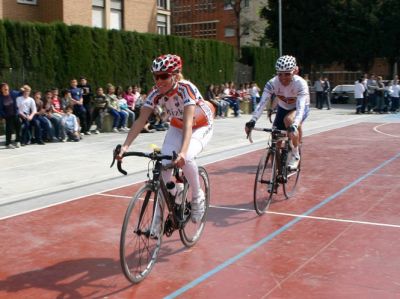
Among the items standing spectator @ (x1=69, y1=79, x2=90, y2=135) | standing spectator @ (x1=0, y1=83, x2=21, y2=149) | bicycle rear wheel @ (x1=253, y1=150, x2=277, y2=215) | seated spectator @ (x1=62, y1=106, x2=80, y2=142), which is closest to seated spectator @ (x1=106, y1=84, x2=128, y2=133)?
standing spectator @ (x1=69, y1=79, x2=90, y2=135)

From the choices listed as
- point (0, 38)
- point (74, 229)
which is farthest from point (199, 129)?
point (0, 38)

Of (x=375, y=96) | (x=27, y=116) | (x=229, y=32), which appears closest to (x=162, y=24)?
(x=375, y=96)

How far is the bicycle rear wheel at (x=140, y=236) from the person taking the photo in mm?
4633

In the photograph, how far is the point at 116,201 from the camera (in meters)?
8.22

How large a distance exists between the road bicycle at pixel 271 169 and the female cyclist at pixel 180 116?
1.65m

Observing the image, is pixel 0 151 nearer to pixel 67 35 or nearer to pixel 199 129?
pixel 67 35

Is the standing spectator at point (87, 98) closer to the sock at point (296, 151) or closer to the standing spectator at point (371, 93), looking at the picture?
the sock at point (296, 151)

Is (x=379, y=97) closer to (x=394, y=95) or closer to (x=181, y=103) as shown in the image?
(x=394, y=95)

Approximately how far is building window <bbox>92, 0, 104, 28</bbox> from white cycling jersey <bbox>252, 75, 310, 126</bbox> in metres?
19.6

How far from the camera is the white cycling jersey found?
25.1ft

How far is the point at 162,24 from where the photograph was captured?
33281 mm

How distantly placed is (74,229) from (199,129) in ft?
7.00

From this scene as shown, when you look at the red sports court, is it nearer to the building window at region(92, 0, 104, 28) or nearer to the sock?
the sock

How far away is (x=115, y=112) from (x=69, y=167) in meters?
7.02
